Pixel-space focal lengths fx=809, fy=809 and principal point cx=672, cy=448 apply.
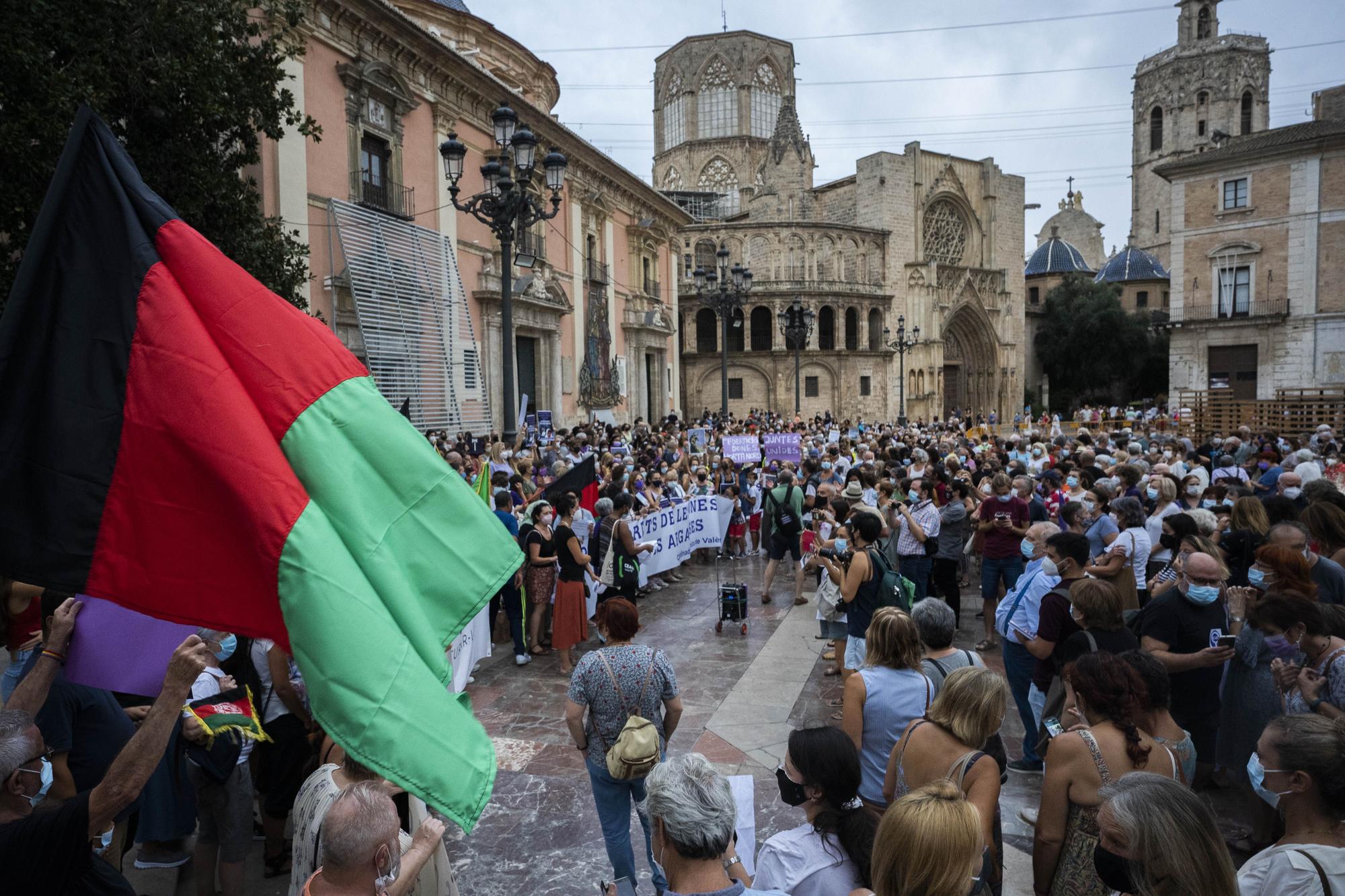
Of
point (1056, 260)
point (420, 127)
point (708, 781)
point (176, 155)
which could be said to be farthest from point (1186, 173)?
point (708, 781)

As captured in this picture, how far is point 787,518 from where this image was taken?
32.4ft

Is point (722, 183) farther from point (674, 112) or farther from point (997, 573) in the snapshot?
point (997, 573)

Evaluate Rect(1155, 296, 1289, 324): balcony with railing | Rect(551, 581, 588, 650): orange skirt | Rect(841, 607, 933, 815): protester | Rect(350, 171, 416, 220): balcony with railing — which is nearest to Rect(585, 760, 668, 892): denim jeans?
Rect(841, 607, 933, 815): protester

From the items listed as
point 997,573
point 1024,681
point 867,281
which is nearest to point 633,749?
point 1024,681

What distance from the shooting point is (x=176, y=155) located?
960 cm

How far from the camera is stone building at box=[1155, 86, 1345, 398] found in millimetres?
32438

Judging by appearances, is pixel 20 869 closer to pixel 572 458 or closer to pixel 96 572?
pixel 96 572

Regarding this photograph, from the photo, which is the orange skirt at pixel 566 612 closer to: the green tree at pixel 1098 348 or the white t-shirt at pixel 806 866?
the white t-shirt at pixel 806 866

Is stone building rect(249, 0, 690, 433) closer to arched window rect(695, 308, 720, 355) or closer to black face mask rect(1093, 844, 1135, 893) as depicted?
black face mask rect(1093, 844, 1135, 893)

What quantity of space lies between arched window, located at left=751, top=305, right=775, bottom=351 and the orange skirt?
40153mm

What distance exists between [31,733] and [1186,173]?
141 ft

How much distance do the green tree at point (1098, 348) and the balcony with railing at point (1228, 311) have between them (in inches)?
452

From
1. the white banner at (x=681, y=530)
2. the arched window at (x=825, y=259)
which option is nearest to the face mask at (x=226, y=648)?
the white banner at (x=681, y=530)

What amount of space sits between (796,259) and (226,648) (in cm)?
4444
